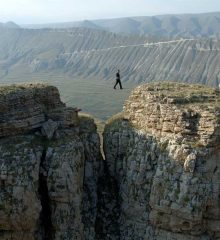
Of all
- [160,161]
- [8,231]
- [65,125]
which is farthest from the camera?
[65,125]

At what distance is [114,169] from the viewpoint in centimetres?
3684

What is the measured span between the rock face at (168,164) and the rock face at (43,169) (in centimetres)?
272

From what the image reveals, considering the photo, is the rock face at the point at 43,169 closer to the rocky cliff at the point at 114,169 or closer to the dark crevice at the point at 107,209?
the rocky cliff at the point at 114,169

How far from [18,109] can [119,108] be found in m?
154

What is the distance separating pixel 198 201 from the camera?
31.0 metres

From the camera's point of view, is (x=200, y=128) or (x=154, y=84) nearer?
(x=200, y=128)

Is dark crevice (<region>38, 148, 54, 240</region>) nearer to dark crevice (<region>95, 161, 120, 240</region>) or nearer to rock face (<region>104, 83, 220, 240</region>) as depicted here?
dark crevice (<region>95, 161, 120, 240</region>)

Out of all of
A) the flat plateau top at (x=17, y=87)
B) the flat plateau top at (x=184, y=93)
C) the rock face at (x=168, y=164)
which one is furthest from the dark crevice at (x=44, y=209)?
the flat plateau top at (x=184, y=93)

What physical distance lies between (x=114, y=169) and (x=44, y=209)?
7089 millimetres

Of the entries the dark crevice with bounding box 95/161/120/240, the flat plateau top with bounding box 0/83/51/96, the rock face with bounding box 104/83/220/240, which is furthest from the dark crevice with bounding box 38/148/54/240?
the rock face with bounding box 104/83/220/240

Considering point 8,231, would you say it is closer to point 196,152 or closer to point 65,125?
point 65,125

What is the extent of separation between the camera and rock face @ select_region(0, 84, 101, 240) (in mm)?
30438

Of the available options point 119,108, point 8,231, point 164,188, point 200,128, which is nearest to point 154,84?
point 200,128

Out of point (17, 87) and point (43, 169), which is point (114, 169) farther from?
A: point (17, 87)
